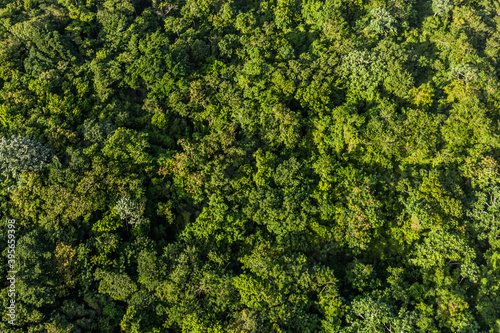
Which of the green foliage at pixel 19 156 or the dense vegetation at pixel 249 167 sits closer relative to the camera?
the dense vegetation at pixel 249 167

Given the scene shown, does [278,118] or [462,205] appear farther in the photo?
[278,118]

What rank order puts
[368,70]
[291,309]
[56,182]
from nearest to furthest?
[291,309] < [56,182] < [368,70]

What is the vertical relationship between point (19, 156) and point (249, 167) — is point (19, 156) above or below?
above

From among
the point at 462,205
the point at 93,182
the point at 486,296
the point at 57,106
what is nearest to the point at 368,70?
the point at 462,205

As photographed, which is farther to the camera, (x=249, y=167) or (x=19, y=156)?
(x=249, y=167)

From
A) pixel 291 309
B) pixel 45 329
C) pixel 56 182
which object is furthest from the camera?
pixel 56 182

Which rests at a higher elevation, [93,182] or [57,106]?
[57,106]

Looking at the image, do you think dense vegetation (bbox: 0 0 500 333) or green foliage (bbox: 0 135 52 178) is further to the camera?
green foliage (bbox: 0 135 52 178)

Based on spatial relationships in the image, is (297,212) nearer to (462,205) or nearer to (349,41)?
(462,205)
